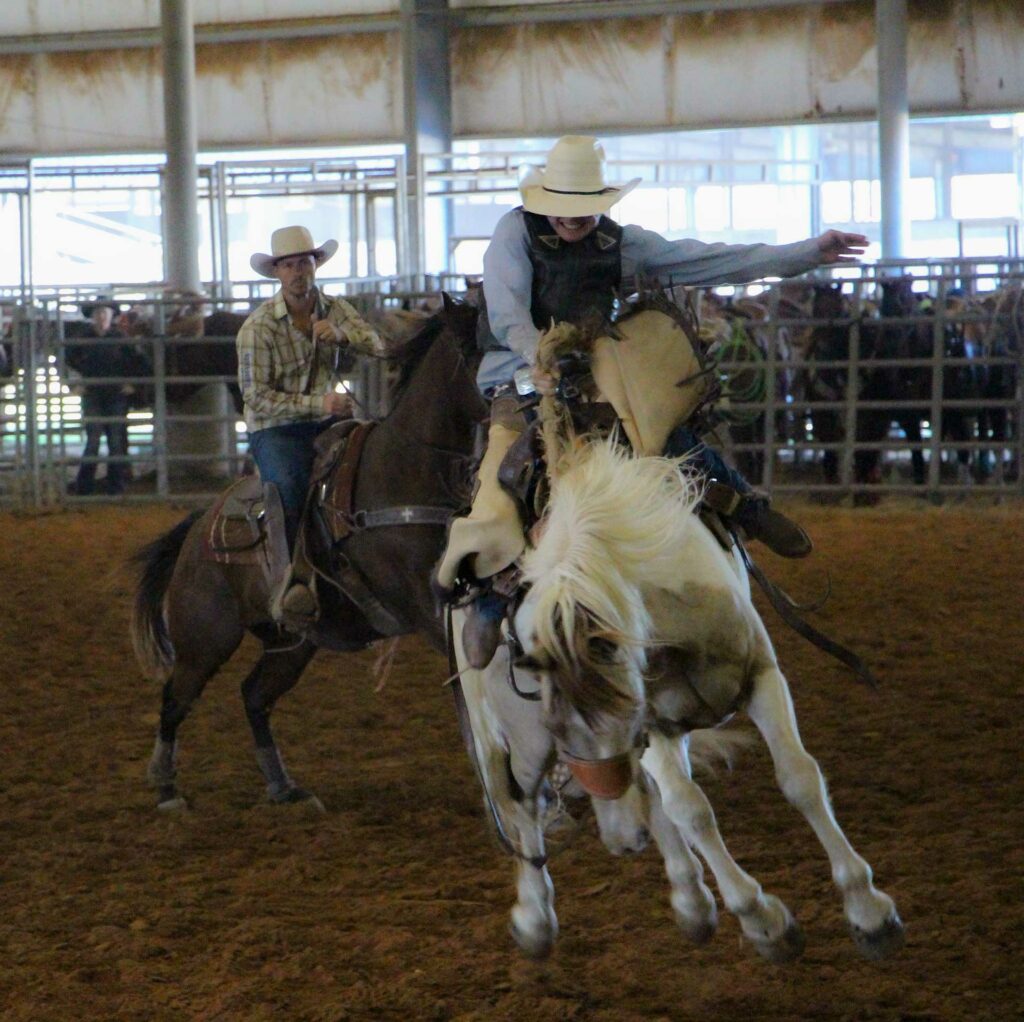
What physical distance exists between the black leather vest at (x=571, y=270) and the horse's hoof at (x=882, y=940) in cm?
164

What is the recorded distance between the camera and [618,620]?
3.13 metres

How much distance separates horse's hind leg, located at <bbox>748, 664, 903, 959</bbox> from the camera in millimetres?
3125

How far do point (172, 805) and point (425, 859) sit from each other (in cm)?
113

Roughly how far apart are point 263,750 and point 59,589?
154 inches

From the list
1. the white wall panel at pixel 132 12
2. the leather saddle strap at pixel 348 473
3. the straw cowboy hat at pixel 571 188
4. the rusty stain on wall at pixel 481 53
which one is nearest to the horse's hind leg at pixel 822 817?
the straw cowboy hat at pixel 571 188

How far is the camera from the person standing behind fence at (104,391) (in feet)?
40.9

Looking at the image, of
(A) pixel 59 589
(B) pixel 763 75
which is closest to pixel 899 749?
(A) pixel 59 589

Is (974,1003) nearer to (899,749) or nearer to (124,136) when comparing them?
(899,749)

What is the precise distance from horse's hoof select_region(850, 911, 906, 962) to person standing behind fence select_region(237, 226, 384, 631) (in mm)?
2498

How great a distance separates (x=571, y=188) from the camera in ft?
12.3

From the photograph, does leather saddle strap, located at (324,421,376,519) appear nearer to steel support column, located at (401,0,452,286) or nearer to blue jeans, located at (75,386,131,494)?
blue jeans, located at (75,386,131,494)

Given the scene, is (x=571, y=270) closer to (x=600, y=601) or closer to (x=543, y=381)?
(x=543, y=381)

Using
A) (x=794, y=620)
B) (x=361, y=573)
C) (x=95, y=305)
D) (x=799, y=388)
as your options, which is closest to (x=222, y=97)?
(x=95, y=305)

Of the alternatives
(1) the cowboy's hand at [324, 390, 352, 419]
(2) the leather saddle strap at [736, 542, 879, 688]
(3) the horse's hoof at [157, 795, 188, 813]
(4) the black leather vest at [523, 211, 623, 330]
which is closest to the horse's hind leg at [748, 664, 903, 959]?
(2) the leather saddle strap at [736, 542, 879, 688]
